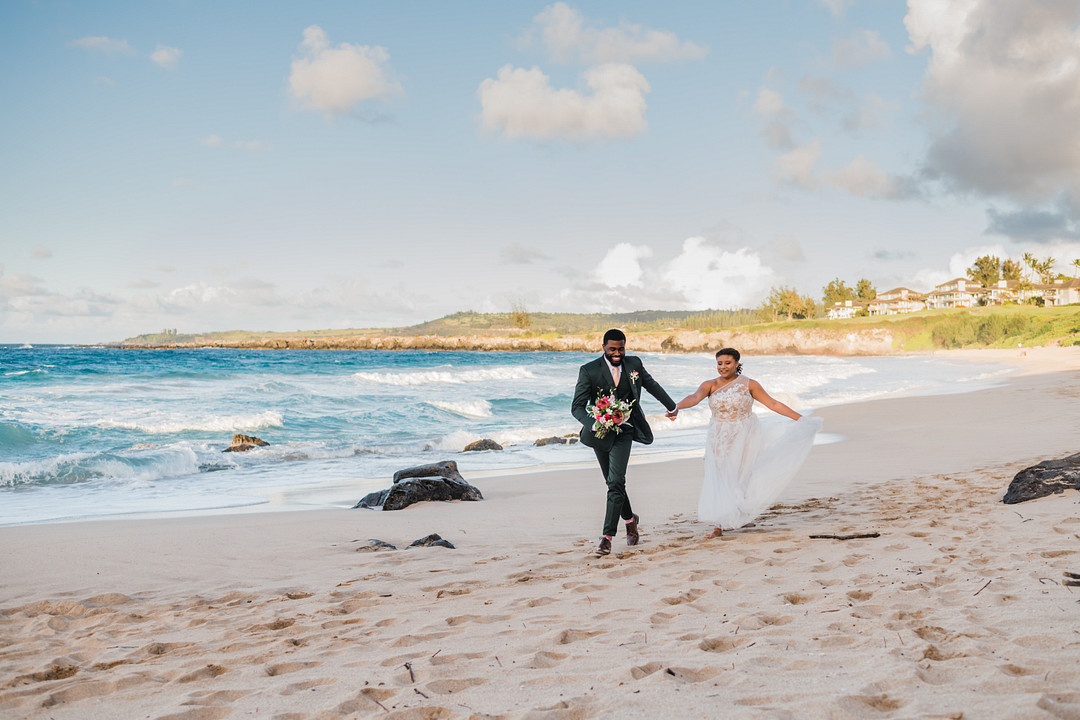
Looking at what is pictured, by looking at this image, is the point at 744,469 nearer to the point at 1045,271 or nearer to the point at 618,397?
the point at 618,397

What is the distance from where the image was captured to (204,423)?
1992 cm

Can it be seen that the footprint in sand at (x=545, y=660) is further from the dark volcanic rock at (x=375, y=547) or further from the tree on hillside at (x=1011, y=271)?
the tree on hillside at (x=1011, y=271)

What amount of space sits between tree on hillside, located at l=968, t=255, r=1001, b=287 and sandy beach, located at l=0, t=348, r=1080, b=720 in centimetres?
14619

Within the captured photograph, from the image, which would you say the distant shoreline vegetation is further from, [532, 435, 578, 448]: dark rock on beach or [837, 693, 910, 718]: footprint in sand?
[837, 693, 910, 718]: footprint in sand

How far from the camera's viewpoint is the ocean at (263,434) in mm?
11016

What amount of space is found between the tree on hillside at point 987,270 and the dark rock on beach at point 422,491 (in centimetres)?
14842

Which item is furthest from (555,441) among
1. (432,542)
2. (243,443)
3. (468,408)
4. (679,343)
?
(679,343)

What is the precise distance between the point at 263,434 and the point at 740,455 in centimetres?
1591

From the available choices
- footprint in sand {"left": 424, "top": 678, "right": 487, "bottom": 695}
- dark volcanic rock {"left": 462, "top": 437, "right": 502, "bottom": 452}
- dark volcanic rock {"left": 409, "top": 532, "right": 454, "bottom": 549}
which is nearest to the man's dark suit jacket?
dark volcanic rock {"left": 409, "top": 532, "right": 454, "bottom": 549}

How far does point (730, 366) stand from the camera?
697 centimetres

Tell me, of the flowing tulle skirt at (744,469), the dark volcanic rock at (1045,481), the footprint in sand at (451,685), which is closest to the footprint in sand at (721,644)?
the footprint in sand at (451,685)

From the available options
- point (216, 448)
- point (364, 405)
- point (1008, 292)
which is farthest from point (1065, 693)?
point (1008, 292)

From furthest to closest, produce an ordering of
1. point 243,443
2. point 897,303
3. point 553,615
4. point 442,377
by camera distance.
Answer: point 897,303 < point 442,377 < point 243,443 < point 553,615

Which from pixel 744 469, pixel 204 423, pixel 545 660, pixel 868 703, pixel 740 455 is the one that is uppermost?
pixel 740 455
